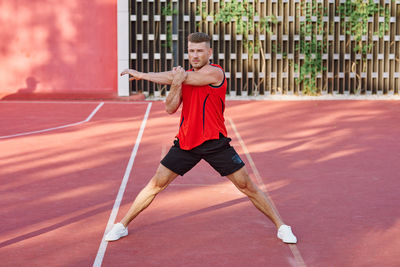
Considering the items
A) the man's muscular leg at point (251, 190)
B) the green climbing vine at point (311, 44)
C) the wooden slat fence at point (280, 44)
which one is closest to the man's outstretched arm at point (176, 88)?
the man's muscular leg at point (251, 190)

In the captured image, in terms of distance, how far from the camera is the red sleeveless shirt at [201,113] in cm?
493

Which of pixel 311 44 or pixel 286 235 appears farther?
pixel 311 44

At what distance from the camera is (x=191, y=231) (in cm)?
552

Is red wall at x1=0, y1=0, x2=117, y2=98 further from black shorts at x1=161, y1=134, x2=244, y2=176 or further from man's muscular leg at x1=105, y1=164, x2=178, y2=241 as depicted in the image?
black shorts at x1=161, y1=134, x2=244, y2=176

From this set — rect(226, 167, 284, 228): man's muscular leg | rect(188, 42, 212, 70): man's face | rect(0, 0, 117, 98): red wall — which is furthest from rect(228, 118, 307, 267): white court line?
rect(0, 0, 117, 98): red wall

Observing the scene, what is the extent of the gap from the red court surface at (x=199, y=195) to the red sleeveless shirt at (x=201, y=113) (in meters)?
0.90

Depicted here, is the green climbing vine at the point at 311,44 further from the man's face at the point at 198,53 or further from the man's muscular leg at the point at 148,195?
the man's face at the point at 198,53

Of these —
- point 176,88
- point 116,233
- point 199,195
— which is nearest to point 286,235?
point 116,233

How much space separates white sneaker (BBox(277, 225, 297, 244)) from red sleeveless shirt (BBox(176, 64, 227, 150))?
96cm

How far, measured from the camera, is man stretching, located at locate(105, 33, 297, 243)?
4807mm

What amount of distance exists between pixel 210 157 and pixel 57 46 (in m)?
12.8

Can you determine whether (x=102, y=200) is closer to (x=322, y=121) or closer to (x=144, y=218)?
(x=144, y=218)

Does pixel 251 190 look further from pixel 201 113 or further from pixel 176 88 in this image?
pixel 176 88

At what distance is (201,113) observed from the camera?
4945mm
